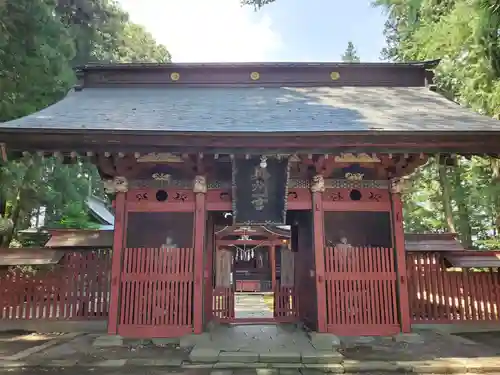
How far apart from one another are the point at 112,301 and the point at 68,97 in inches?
189

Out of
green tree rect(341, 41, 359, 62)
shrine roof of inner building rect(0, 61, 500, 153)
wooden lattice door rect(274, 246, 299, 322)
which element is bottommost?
wooden lattice door rect(274, 246, 299, 322)

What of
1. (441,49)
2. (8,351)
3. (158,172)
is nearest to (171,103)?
(158,172)

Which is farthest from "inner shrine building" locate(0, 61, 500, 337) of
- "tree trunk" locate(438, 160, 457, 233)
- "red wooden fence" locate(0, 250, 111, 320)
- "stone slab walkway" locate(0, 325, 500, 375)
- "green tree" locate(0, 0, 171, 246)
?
"tree trunk" locate(438, 160, 457, 233)

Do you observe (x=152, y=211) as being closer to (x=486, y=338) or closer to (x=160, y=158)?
(x=160, y=158)

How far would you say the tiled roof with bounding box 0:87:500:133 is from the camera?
6.18m

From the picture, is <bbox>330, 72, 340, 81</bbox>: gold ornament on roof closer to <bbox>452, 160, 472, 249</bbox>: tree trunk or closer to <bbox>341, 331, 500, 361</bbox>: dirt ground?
<bbox>341, 331, 500, 361</bbox>: dirt ground

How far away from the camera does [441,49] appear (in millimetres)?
10586

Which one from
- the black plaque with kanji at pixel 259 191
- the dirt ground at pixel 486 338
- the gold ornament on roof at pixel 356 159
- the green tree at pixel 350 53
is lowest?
the dirt ground at pixel 486 338

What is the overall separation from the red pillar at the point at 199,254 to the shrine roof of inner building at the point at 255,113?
1.23 metres

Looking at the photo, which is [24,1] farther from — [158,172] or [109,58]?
[109,58]

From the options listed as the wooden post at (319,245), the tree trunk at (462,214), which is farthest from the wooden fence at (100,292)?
the tree trunk at (462,214)

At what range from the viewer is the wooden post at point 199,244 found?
6465mm

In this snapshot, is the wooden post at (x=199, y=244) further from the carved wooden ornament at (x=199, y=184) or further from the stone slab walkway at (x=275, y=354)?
the stone slab walkway at (x=275, y=354)

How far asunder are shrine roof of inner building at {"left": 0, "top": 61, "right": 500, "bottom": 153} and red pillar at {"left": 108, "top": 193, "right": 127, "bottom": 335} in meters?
1.25
